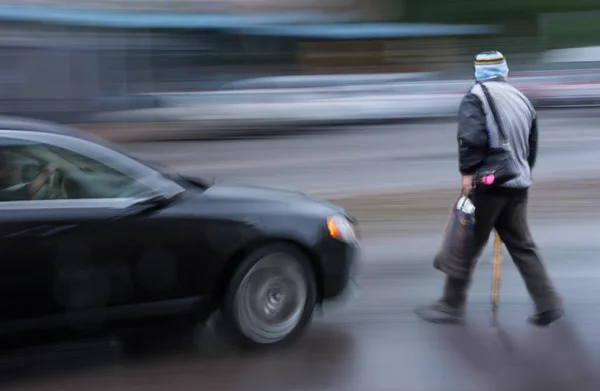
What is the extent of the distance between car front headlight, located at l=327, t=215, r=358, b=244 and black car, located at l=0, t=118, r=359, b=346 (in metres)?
0.01

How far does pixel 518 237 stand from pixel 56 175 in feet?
9.41

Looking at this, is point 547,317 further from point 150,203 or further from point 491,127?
point 150,203

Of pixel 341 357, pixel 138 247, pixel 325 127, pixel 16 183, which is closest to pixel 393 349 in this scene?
pixel 341 357

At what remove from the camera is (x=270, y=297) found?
5148 millimetres

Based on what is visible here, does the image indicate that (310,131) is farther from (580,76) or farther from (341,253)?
(341,253)

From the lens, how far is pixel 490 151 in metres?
5.35

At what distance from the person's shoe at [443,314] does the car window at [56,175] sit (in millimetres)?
2097

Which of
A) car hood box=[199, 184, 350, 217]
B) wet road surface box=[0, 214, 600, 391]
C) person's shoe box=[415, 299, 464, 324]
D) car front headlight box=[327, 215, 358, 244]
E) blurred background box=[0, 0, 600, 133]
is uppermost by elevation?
blurred background box=[0, 0, 600, 133]

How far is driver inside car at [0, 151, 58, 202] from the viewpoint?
4.60 meters

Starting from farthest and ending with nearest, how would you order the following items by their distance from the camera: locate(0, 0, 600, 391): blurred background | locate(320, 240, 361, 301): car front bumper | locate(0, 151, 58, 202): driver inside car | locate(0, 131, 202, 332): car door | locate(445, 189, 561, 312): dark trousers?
locate(445, 189, 561, 312): dark trousers
locate(320, 240, 361, 301): car front bumper
locate(0, 0, 600, 391): blurred background
locate(0, 151, 58, 202): driver inside car
locate(0, 131, 202, 332): car door

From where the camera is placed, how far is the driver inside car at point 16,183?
4602mm

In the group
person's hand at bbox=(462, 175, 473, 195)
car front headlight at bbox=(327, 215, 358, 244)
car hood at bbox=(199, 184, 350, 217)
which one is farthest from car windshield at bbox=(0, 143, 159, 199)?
person's hand at bbox=(462, 175, 473, 195)

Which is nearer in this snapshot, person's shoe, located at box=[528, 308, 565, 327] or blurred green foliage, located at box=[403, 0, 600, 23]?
person's shoe, located at box=[528, 308, 565, 327]

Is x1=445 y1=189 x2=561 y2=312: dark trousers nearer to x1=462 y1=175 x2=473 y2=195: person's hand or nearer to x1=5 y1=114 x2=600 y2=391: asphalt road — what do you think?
x1=462 y1=175 x2=473 y2=195: person's hand
